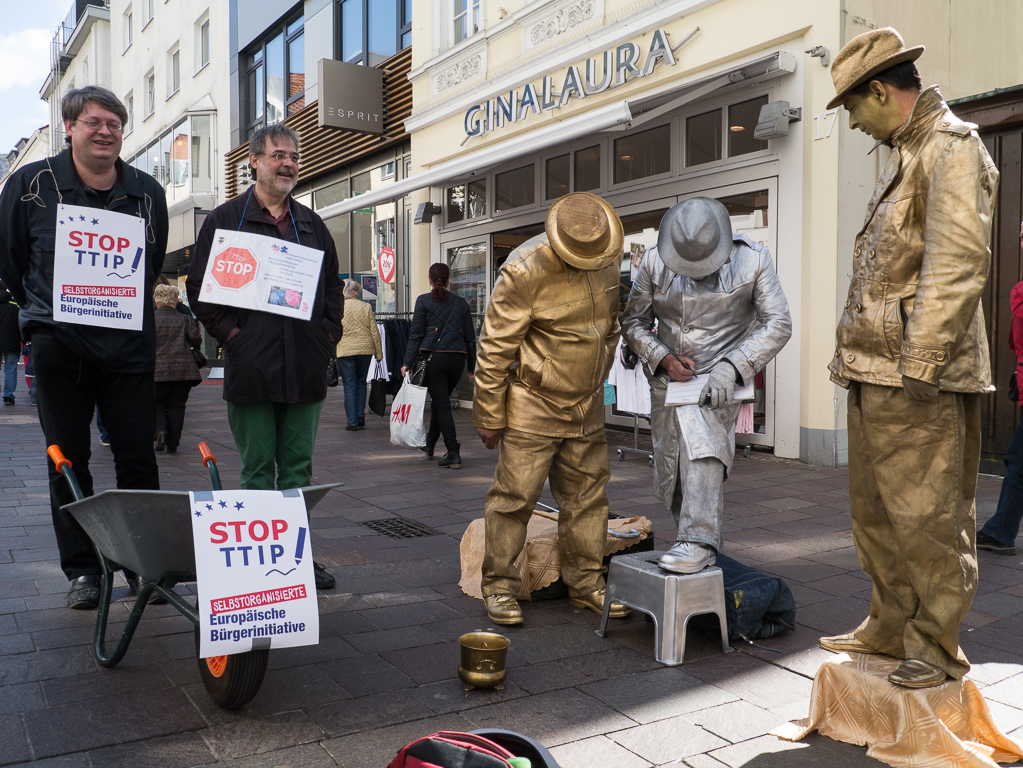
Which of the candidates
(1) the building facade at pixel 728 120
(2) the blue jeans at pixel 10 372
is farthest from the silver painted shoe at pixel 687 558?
(2) the blue jeans at pixel 10 372

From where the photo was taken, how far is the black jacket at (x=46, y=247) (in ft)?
12.1

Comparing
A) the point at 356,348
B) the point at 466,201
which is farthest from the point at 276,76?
the point at 356,348

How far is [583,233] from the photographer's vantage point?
12.1 ft

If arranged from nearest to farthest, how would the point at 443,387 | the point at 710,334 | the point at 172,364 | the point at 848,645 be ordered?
1. the point at 848,645
2. the point at 710,334
3. the point at 443,387
4. the point at 172,364

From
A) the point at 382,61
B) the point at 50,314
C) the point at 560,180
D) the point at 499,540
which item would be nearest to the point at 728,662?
the point at 499,540

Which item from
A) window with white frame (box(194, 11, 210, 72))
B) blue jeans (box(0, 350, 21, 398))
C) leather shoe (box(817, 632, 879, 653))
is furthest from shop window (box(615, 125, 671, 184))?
window with white frame (box(194, 11, 210, 72))

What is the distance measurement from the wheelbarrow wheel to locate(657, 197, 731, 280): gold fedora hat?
2.11 metres

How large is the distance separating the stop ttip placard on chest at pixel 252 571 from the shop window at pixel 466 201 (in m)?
10.7

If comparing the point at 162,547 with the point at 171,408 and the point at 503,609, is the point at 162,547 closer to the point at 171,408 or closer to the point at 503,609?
the point at 503,609

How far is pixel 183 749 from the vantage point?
2.58 metres

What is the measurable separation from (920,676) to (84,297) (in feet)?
11.1

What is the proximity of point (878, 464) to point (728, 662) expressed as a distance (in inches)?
46.3

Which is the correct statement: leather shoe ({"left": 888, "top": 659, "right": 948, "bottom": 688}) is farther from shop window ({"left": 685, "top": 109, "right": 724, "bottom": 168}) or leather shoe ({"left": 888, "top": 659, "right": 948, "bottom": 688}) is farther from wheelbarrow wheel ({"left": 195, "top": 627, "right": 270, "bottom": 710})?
shop window ({"left": 685, "top": 109, "right": 724, "bottom": 168})

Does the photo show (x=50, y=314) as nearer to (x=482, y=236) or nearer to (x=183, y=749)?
(x=183, y=749)
